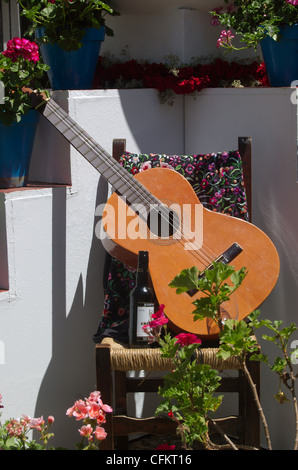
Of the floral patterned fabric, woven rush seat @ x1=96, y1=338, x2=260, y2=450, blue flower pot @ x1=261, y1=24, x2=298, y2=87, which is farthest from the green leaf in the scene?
blue flower pot @ x1=261, y1=24, x2=298, y2=87

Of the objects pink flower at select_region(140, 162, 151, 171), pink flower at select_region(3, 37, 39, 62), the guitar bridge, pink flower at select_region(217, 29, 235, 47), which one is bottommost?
the guitar bridge

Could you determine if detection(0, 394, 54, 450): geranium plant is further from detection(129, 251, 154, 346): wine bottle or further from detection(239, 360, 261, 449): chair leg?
detection(239, 360, 261, 449): chair leg

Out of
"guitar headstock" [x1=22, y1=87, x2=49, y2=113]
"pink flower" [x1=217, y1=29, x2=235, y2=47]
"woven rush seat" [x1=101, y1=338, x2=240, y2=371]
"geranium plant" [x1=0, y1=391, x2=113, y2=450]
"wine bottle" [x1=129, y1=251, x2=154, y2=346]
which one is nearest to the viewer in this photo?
"geranium plant" [x1=0, y1=391, x2=113, y2=450]

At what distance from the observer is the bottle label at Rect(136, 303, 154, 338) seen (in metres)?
2.39

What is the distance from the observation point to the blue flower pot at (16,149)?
8.32ft

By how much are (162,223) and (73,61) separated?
0.72 m

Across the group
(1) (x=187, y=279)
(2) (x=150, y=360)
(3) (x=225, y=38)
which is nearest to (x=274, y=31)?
(3) (x=225, y=38)

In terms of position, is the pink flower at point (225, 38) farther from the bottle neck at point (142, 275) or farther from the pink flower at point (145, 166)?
the bottle neck at point (142, 275)

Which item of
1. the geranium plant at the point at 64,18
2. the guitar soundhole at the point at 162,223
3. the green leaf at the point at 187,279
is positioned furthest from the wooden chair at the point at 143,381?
the geranium plant at the point at 64,18

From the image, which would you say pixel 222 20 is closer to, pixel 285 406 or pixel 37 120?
pixel 37 120

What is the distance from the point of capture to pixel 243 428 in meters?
2.39

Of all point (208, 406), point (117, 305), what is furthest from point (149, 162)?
point (208, 406)

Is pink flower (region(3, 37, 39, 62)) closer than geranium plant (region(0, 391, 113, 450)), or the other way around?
geranium plant (region(0, 391, 113, 450))

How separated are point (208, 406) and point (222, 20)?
1.65 meters
